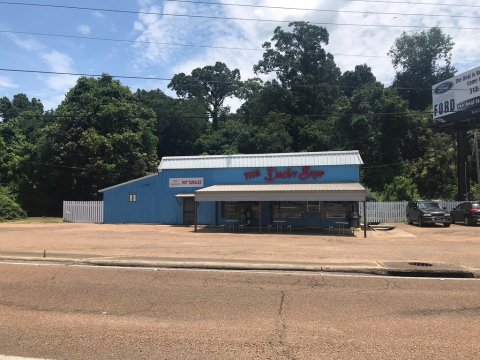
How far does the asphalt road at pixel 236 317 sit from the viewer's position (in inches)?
207

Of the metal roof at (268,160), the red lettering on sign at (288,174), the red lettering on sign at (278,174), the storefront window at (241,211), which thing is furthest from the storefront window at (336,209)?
the storefront window at (241,211)

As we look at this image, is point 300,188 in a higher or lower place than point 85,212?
higher

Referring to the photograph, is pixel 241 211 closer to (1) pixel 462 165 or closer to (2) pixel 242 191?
(2) pixel 242 191

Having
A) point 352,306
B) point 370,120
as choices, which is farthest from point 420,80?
point 352,306

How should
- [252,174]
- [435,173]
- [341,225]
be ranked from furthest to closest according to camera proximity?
1. [435,173]
2. [252,174]
3. [341,225]

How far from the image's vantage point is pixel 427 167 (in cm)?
4747

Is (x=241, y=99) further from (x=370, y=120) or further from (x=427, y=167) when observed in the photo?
(x=427, y=167)

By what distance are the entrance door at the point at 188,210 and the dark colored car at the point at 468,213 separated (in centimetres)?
1837

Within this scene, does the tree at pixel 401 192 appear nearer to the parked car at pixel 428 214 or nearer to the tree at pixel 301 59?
the parked car at pixel 428 214

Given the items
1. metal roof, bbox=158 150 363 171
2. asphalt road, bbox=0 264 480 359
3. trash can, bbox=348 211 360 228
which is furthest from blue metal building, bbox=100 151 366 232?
asphalt road, bbox=0 264 480 359

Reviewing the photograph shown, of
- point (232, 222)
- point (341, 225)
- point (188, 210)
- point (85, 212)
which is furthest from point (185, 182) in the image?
point (341, 225)

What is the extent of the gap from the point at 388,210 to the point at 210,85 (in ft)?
199

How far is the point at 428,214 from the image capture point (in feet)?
93.5

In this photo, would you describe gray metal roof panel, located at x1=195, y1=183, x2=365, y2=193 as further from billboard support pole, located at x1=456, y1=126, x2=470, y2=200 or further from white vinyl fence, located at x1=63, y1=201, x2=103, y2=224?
billboard support pole, located at x1=456, y1=126, x2=470, y2=200
